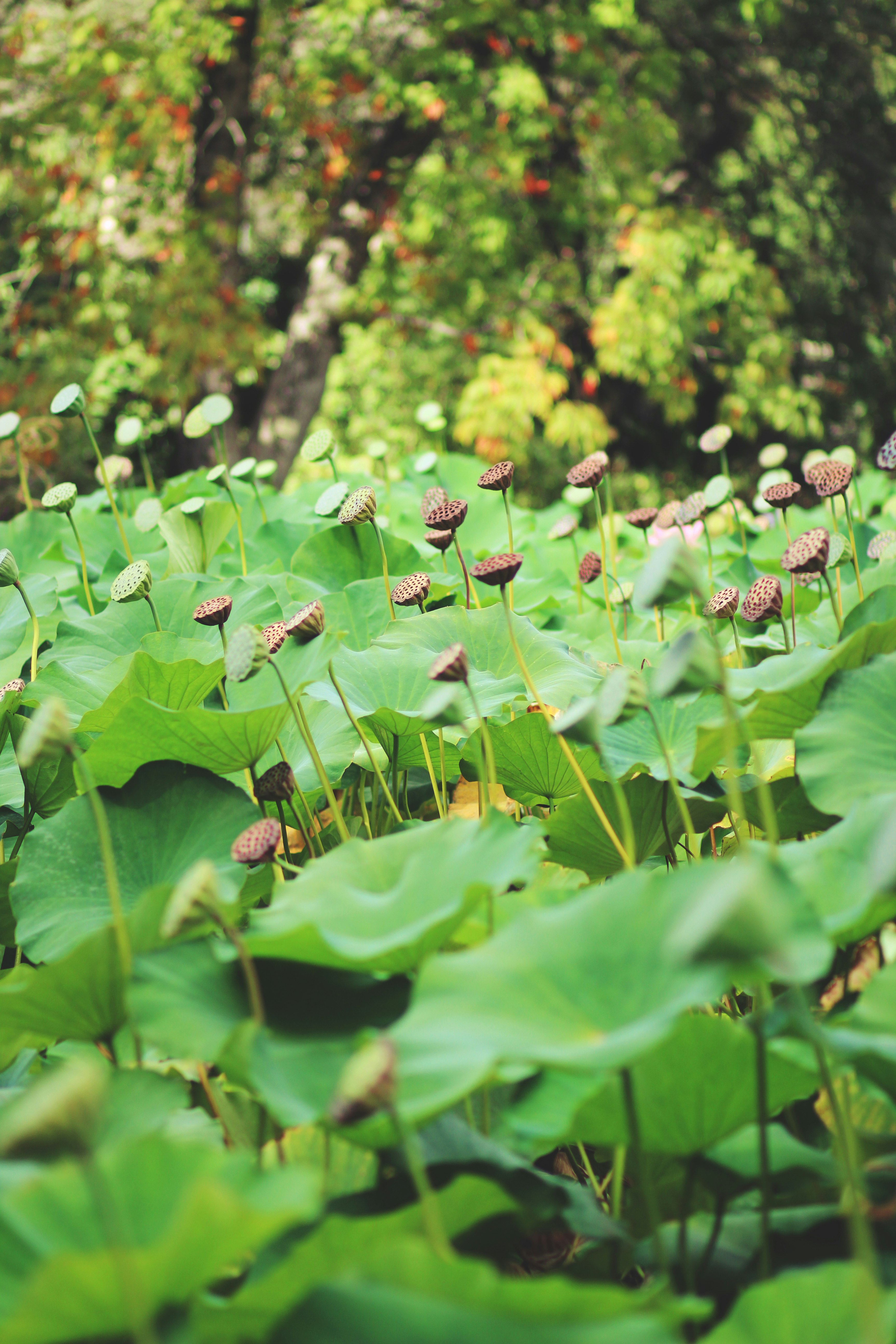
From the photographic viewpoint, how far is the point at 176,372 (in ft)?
14.8

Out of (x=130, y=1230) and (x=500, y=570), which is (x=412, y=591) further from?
(x=130, y=1230)

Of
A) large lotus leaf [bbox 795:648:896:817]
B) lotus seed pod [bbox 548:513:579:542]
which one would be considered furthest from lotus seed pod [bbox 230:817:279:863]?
lotus seed pod [bbox 548:513:579:542]

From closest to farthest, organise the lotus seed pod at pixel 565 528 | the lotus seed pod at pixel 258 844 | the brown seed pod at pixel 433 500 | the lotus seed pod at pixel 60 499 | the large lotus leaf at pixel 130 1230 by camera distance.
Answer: the large lotus leaf at pixel 130 1230 < the lotus seed pod at pixel 258 844 < the brown seed pod at pixel 433 500 < the lotus seed pod at pixel 60 499 < the lotus seed pod at pixel 565 528

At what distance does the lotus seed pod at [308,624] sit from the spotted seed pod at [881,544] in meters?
0.56

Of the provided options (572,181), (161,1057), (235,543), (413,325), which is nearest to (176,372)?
(413,325)

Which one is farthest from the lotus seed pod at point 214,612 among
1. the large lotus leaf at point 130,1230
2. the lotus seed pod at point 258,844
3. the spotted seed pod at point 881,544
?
the spotted seed pod at point 881,544

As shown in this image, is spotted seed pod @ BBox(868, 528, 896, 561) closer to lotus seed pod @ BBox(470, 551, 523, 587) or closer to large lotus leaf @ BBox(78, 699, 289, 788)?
lotus seed pod @ BBox(470, 551, 523, 587)

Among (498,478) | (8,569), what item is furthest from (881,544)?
(8,569)

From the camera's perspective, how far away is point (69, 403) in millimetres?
1105

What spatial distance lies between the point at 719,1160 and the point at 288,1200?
227 mm

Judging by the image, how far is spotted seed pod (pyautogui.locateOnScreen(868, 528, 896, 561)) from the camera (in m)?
1.00

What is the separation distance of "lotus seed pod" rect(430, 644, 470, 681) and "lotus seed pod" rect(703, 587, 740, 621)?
0.31 meters

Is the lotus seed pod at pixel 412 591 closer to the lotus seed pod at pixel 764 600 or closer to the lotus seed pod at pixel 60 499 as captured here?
the lotus seed pod at pixel 764 600

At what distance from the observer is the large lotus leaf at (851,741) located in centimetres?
65
